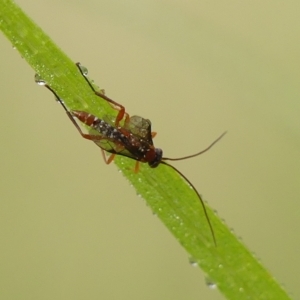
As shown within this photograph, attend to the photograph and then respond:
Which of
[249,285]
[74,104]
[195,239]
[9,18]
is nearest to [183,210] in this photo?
[195,239]

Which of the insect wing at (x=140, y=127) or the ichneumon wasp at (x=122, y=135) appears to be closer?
the ichneumon wasp at (x=122, y=135)

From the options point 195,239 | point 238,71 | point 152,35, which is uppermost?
point 152,35

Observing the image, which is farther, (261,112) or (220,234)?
(261,112)

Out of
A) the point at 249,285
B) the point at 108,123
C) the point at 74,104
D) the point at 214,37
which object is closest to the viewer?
the point at 249,285

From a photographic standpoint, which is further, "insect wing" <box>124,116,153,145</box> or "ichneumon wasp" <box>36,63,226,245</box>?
"insect wing" <box>124,116,153,145</box>

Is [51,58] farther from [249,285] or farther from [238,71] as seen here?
[238,71]

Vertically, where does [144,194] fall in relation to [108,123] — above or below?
below

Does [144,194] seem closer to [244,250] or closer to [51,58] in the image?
[244,250]

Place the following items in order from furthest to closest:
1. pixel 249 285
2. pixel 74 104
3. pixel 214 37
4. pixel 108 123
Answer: pixel 214 37 → pixel 108 123 → pixel 74 104 → pixel 249 285

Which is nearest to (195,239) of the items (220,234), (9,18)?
(220,234)
